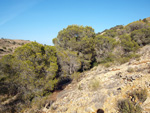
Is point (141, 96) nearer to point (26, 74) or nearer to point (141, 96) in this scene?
point (141, 96)

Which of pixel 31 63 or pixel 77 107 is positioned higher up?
pixel 31 63

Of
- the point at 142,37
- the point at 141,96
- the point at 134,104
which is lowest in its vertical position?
the point at 134,104

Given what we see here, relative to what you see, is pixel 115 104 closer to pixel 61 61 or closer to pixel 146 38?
pixel 61 61

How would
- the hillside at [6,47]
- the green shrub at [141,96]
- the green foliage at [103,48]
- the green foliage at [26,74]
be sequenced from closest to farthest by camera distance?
1. the green shrub at [141,96]
2. the green foliage at [26,74]
3. the green foliage at [103,48]
4. the hillside at [6,47]

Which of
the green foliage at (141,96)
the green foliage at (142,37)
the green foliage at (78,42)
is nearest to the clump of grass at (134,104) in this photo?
the green foliage at (141,96)

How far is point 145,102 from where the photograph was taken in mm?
3582

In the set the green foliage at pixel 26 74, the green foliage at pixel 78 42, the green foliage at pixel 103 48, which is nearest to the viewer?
the green foliage at pixel 26 74

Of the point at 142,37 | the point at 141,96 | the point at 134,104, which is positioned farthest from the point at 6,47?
the point at 142,37

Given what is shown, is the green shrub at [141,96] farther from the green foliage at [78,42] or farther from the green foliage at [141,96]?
the green foliage at [78,42]

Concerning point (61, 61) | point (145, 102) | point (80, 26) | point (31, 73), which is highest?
point (80, 26)

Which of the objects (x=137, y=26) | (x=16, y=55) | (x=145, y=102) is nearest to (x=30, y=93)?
(x=16, y=55)

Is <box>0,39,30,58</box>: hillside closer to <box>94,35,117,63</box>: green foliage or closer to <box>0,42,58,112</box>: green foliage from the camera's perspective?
<box>0,42,58,112</box>: green foliage

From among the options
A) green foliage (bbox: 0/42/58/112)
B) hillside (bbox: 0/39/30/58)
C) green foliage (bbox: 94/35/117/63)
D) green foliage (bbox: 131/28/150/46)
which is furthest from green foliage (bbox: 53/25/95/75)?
hillside (bbox: 0/39/30/58)

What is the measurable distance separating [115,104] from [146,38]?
66.3 ft
